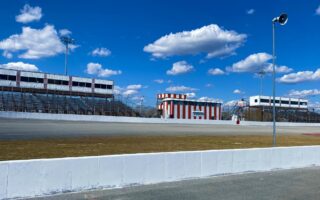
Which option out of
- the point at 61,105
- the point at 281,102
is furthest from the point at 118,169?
the point at 281,102

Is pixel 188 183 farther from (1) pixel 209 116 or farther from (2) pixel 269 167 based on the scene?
(1) pixel 209 116

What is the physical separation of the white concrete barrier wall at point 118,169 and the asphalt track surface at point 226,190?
0.32 m

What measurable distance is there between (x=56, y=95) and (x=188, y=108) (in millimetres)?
27343

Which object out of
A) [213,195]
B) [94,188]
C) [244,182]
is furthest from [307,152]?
[94,188]

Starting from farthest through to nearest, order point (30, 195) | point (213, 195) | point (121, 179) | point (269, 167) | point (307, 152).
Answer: point (307, 152), point (269, 167), point (121, 179), point (213, 195), point (30, 195)

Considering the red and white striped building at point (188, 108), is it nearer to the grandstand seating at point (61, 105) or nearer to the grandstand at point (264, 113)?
the grandstand at point (264, 113)

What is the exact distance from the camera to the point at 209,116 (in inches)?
3184

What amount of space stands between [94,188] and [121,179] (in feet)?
2.66

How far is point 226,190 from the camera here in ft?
31.7

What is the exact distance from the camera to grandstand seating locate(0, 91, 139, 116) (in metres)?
53.4

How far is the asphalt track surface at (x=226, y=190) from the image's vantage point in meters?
8.64

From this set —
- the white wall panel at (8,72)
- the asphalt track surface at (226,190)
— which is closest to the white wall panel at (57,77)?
the white wall panel at (8,72)

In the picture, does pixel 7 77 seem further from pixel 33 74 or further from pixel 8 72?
pixel 33 74

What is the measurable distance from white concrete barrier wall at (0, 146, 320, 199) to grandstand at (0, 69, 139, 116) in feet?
141
